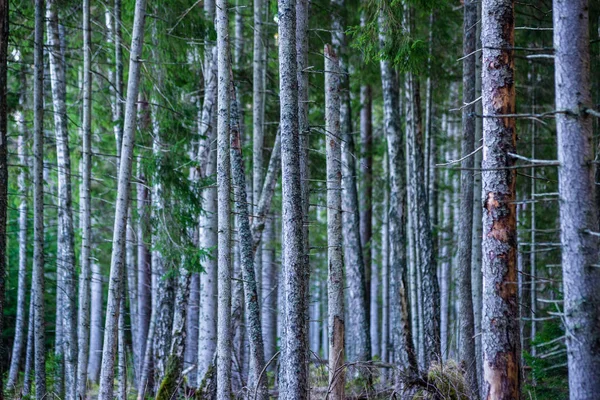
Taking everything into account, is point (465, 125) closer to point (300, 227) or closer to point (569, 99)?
point (300, 227)

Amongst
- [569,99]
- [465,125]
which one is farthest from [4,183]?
[465,125]

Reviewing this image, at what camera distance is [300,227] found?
7.31 metres

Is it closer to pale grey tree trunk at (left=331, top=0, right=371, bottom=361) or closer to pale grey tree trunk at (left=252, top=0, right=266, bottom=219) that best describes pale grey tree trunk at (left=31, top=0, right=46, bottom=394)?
pale grey tree trunk at (left=252, top=0, right=266, bottom=219)

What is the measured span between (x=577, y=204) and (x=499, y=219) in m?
1.01

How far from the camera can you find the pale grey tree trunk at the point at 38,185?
32.2 ft

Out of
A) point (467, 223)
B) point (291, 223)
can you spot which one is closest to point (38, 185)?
point (291, 223)

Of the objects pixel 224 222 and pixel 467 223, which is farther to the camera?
pixel 467 223

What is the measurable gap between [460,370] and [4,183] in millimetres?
6245

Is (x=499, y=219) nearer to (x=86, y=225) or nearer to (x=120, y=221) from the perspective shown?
(x=120, y=221)

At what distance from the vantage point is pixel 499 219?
6199 millimetres

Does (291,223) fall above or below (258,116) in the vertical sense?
below

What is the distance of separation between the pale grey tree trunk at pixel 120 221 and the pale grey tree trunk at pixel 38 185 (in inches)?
67.9

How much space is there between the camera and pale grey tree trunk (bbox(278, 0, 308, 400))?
719 centimetres

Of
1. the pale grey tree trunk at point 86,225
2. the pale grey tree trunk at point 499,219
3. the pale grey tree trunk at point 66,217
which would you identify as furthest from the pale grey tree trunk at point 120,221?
the pale grey tree trunk at point 499,219
